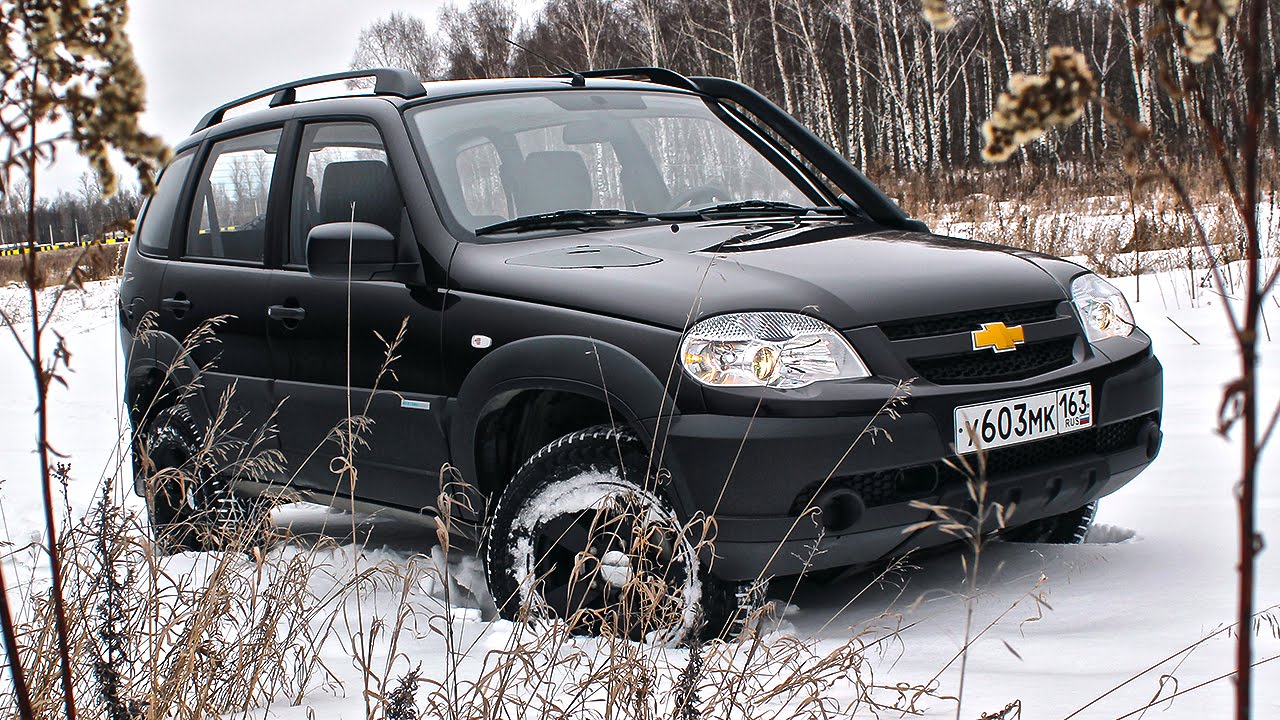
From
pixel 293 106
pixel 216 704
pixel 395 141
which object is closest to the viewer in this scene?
pixel 216 704

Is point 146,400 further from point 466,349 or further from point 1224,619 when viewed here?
point 1224,619

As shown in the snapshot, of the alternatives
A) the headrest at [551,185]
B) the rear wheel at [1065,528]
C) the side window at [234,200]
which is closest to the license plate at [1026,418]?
the rear wheel at [1065,528]

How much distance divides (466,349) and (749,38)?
3074cm

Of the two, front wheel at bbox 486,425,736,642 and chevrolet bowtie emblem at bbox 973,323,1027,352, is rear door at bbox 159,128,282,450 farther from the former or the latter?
chevrolet bowtie emblem at bbox 973,323,1027,352

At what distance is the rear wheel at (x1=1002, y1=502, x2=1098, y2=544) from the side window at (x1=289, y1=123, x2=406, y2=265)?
2.19 meters

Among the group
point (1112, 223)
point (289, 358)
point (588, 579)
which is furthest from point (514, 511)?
point (1112, 223)

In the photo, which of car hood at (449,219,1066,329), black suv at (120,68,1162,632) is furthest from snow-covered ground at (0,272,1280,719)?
car hood at (449,219,1066,329)

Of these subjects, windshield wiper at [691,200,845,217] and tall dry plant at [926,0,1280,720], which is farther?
windshield wiper at [691,200,845,217]

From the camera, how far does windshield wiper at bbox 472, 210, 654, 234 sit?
390cm

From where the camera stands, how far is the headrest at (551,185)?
4023 mm

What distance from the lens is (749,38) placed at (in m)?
33.0

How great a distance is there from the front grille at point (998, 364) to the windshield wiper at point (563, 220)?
1.19 meters

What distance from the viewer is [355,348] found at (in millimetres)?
3967

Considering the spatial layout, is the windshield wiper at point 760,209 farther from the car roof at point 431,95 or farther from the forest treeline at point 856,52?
the forest treeline at point 856,52
